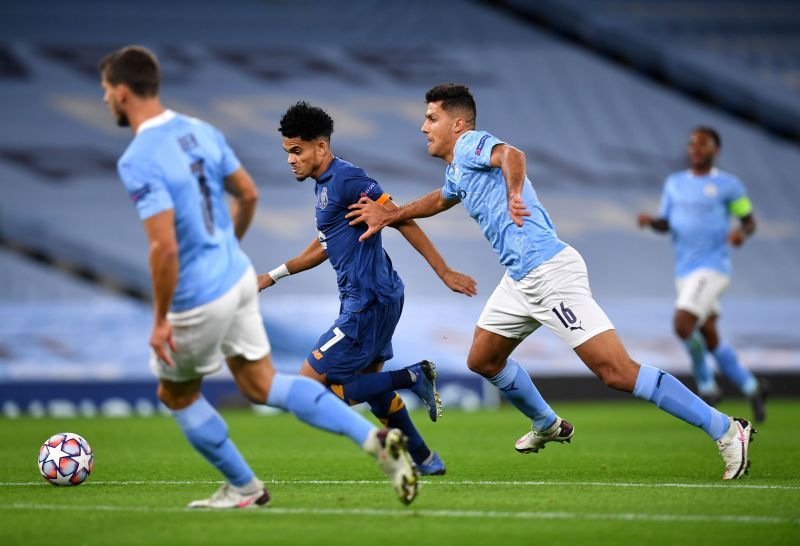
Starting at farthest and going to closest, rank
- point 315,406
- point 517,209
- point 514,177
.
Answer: point 514,177
point 517,209
point 315,406

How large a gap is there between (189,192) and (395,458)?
1435 millimetres

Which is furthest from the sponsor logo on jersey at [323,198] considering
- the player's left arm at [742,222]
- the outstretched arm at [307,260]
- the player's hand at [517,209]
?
the player's left arm at [742,222]

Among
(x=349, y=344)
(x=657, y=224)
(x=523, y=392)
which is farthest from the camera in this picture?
(x=657, y=224)

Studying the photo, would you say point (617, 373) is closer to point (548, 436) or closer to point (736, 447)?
point (736, 447)

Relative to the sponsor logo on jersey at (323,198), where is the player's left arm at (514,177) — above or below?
above

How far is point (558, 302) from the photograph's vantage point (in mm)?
6770

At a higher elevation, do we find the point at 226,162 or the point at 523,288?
the point at 226,162

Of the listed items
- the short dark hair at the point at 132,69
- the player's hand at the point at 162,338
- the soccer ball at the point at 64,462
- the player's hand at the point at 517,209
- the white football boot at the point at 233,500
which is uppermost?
the short dark hair at the point at 132,69

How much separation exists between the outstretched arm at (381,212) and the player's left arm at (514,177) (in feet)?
1.71

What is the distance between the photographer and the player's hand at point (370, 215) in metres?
6.93

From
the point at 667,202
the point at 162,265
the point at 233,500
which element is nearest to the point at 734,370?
the point at 667,202

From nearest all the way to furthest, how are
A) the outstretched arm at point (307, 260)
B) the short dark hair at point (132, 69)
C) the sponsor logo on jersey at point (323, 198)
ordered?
the short dark hair at point (132, 69)
the sponsor logo on jersey at point (323, 198)
the outstretched arm at point (307, 260)

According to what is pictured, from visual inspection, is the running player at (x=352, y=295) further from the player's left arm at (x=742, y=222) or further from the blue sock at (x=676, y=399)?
the player's left arm at (x=742, y=222)

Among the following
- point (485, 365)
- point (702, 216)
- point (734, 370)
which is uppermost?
point (702, 216)
